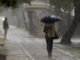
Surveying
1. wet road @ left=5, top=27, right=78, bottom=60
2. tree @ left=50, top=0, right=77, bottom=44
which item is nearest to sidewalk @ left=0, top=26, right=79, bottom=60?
wet road @ left=5, top=27, right=78, bottom=60

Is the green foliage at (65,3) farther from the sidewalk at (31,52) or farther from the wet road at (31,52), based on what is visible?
the wet road at (31,52)

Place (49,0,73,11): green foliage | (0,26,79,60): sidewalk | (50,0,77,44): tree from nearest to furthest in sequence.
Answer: (0,26,79,60): sidewalk < (50,0,77,44): tree < (49,0,73,11): green foliage

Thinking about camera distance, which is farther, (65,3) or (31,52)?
(65,3)

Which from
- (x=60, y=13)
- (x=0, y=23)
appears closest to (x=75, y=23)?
(x=60, y=13)

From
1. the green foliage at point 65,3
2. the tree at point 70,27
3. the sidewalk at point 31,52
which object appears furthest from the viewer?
the green foliage at point 65,3

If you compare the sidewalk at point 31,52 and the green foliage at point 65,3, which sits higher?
the green foliage at point 65,3

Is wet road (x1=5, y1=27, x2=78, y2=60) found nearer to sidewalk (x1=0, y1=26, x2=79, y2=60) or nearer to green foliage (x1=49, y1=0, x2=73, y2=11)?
sidewalk (x1=0, y1=26, x2=79, y2=60)

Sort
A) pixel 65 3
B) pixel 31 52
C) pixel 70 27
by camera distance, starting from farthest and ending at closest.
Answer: pixel 65 3
pixel 70 27
pixel 31 52

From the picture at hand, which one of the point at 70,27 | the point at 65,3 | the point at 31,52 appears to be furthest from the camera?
the point at 65,3

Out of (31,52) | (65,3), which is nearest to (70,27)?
(65,3)

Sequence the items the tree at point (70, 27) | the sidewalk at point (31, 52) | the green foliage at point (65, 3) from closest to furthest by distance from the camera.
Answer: the sidewalk at point (31, 52), the tree at point (70, 27), the green foliage at point (65, 3)

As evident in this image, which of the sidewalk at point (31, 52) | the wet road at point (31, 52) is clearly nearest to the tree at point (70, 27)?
the sidewalk at point (31, 52)

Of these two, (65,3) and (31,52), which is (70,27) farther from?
(31,52)

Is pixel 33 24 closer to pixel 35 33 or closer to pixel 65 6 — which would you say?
pixel 35 33
